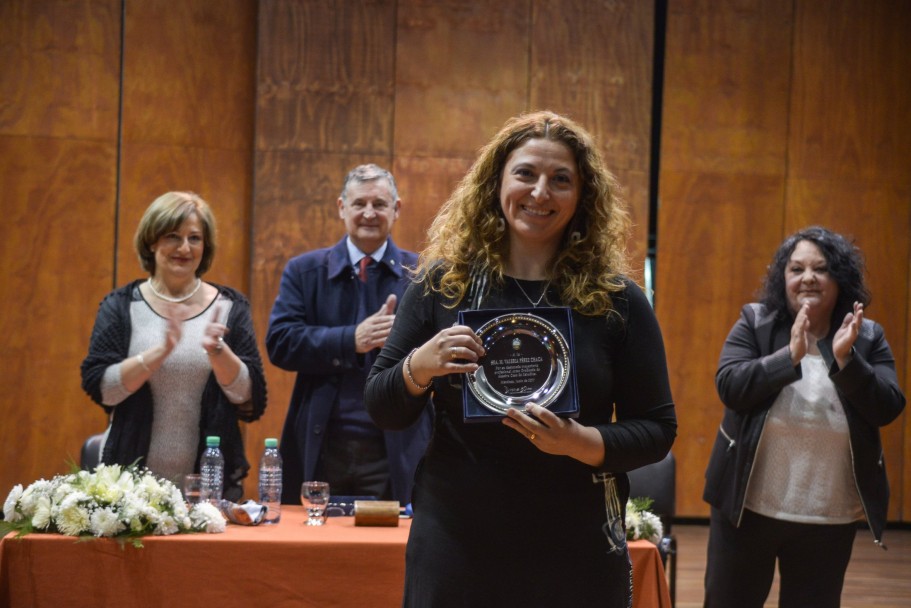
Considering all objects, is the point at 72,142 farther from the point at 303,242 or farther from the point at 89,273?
the point at 303,242

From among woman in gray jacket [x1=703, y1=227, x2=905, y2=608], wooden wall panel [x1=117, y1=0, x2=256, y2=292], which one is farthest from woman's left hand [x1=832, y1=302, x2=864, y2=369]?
wooden wall panel [x1=117, y1=0, x2=256, y2=292]

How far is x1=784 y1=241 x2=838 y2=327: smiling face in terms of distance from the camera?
131 inches

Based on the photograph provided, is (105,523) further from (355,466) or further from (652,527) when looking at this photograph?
(652,527)

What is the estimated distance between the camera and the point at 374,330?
3264mm

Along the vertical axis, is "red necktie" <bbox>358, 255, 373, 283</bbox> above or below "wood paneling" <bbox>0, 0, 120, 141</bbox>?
below

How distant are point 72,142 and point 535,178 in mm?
4867

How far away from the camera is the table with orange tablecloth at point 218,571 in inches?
100

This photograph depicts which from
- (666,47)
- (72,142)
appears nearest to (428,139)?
(666,47)

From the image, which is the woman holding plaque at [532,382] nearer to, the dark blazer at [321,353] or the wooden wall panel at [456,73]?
the dark blazer at [321,353]

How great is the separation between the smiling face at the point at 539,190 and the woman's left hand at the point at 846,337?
66.1 inches

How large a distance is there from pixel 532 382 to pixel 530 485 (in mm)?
184

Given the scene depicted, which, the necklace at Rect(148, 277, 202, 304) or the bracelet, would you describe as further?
the necklace at Rect(148, 277, 202, 304)

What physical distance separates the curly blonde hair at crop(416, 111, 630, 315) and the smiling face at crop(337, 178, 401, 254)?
1.67 m

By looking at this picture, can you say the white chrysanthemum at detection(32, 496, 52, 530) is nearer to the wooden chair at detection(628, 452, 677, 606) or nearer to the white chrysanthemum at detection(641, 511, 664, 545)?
the white chrysanthemum at detection(641, 511, 664, 545)
